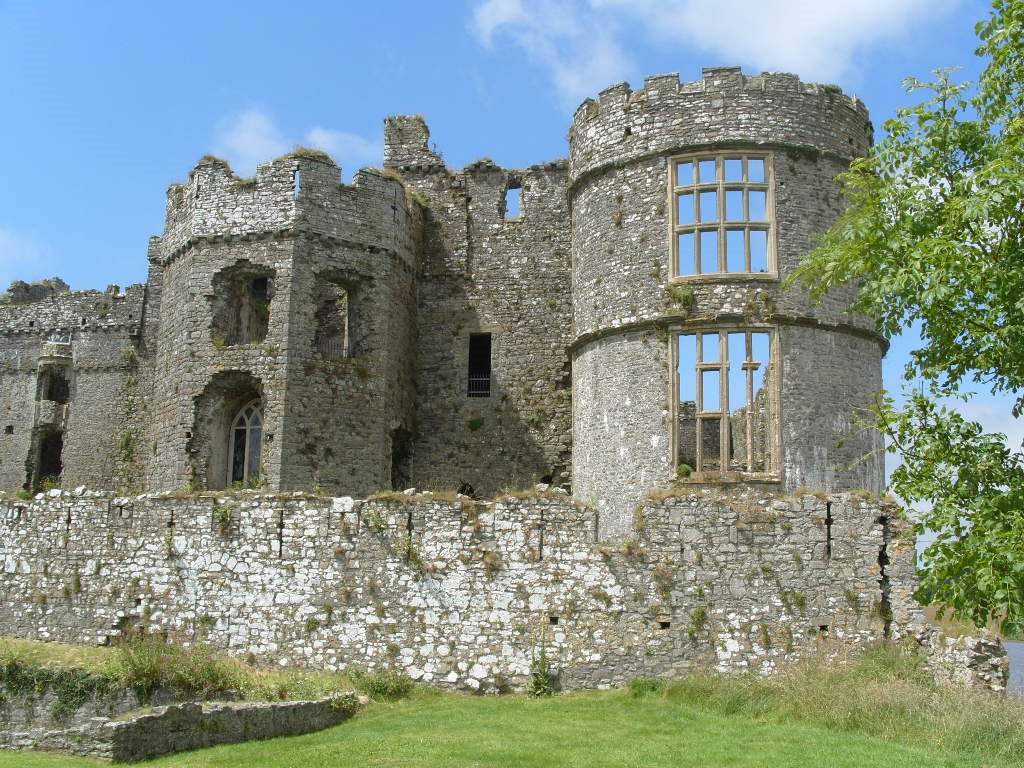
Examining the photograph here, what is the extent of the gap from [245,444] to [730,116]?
13.4 meters

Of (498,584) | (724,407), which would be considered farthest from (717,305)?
(498,584)

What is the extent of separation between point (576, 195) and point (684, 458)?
21.8 ft

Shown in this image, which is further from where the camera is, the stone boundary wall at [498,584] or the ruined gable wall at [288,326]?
the ruined gable wall at [288,326]

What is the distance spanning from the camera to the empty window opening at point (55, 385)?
33.5 metres

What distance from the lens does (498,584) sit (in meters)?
17.8

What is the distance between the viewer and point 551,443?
28.0 m

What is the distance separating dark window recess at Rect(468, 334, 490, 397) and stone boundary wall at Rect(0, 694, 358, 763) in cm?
1304

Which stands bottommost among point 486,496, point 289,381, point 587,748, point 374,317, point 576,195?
point 587,748

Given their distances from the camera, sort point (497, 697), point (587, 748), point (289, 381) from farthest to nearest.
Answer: point (289, 381) → point (497, 697) → point (587, 748)

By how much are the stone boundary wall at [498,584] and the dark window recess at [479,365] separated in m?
10.6

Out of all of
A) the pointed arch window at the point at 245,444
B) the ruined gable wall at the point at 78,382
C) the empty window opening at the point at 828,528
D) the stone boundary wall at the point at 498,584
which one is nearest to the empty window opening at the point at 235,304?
the pointed arch window at the point at 245,444

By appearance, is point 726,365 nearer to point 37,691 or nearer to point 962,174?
point 962,174

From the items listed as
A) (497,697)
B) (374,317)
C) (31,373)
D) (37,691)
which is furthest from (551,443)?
(31,373)

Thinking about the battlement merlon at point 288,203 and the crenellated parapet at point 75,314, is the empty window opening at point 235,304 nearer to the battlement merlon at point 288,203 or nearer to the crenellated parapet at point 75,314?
the battlement merlon at point 288,203
